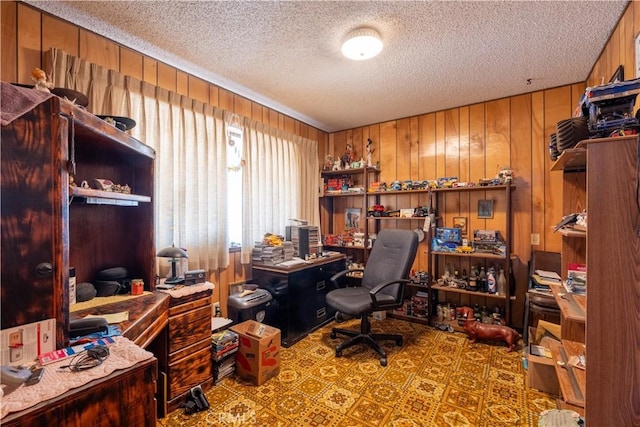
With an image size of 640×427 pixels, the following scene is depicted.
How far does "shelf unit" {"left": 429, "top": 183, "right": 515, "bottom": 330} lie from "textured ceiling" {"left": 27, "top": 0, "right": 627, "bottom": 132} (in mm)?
1047

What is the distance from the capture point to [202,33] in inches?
75.5

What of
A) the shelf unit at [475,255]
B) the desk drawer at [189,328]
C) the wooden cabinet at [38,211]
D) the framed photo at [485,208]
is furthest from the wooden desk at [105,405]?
the framed photo at [485,208]

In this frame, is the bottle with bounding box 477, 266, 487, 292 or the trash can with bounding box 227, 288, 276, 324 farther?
the bottle with bounding box 477, 266, 487, 292

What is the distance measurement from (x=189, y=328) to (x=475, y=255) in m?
2.69

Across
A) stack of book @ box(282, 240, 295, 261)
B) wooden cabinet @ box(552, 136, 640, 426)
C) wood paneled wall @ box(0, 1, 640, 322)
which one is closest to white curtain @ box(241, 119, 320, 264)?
wood paneled wall @ box(0, 1, 640, 322)

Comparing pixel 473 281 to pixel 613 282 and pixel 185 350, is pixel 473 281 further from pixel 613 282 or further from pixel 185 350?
pixel 185 350

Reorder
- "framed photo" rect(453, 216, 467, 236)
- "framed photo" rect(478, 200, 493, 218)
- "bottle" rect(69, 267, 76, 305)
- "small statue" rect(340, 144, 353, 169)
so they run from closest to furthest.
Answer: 1. "bottle" rect(69, 267, 76, 305)
2. "framed photo" rect(478, 200, 493, 218)
3. "framed photo" rect(453, 216, 467, 236)
4. "small statue" rect(340, 144, 353, 169)

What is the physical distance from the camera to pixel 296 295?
8.98ft

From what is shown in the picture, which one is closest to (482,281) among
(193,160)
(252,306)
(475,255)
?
(475,255)

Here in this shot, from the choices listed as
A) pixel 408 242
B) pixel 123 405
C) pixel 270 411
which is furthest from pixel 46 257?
pixel 408 242

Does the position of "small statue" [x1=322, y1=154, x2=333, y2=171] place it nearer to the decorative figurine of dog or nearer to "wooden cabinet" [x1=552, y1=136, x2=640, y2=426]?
the decorative figurine of dog

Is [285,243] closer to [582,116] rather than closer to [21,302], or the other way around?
[21,302]

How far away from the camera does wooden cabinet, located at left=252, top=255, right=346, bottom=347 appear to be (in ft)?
8.86

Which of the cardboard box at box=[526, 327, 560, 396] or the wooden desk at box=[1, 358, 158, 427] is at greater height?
the wooden desk at box=[1, 358, 158, 427]
